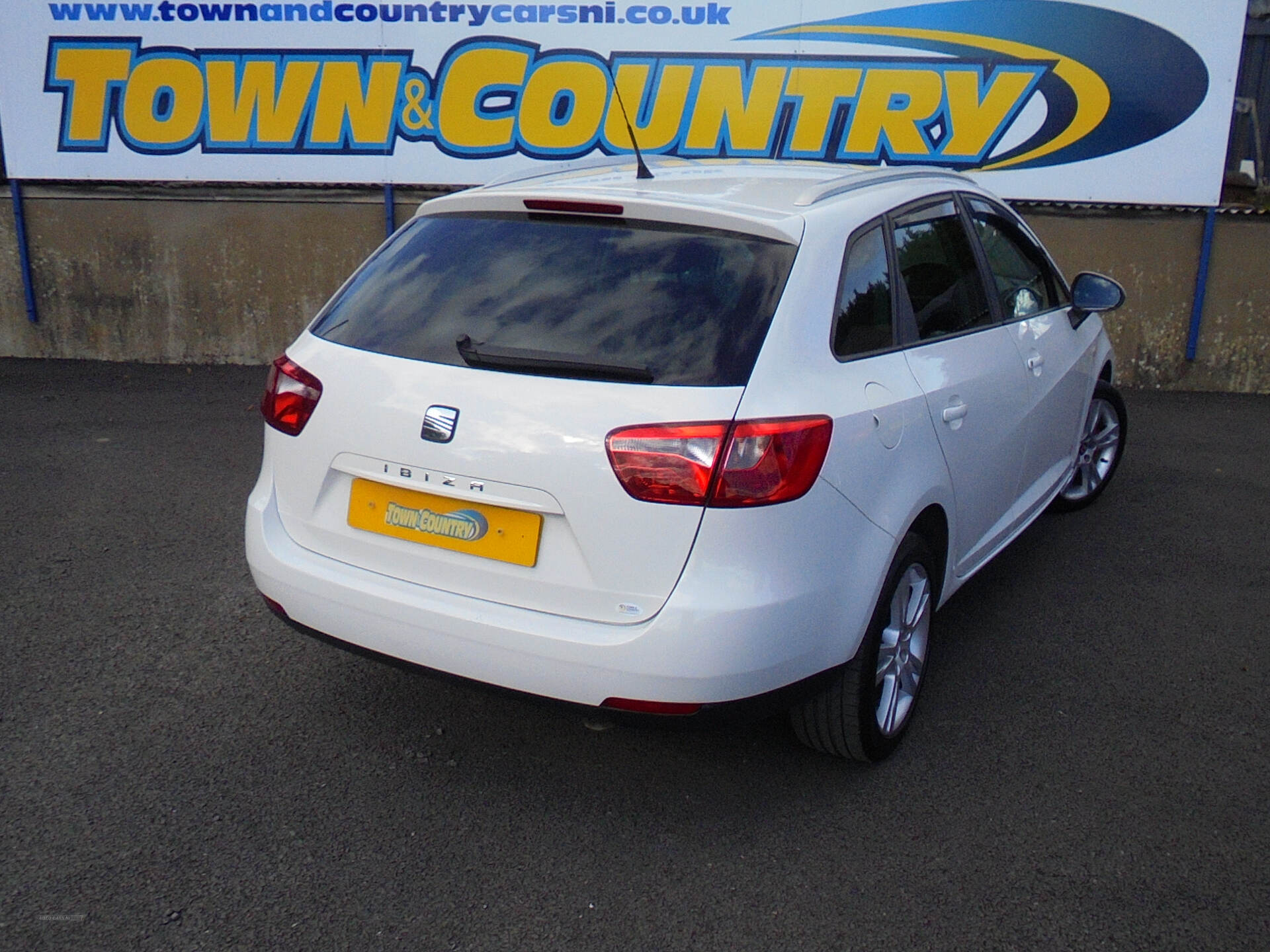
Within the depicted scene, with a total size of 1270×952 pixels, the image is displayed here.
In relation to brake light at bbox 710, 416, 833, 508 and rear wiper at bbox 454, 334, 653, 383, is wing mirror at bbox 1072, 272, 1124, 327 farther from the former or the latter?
rear wiper at bbox 454, 334, 653, 383

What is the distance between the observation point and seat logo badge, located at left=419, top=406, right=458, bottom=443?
2.90 meters

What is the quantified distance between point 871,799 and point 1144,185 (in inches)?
253

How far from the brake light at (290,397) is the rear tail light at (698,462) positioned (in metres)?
0.93

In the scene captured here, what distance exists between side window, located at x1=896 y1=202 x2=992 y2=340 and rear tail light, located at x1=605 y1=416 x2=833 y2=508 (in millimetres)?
1087

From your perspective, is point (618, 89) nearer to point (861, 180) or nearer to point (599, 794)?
point (861, 180)

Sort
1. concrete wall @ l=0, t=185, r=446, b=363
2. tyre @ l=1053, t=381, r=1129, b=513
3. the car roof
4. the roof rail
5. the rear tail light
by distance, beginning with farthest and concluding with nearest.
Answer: concrete wall @ l=0, t=185, r=446, b=363 < tyre @ l=1053, t=381, r=1129, b=513 < the roof rail < the car roof < the rear tail light

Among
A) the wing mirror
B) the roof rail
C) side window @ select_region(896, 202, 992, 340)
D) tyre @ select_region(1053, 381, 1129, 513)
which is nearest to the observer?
the roof rail

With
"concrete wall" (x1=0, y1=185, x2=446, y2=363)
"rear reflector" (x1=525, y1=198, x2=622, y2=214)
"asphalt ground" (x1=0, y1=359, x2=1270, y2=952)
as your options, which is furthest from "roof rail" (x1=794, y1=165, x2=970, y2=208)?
"concrete wall" (x1=0, y1=185, x2=446, y2=363)

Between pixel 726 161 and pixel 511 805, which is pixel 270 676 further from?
pixel 726 161

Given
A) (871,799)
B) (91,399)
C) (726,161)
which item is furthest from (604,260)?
(91,399)

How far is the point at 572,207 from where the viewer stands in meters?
3.21

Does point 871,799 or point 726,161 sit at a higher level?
point 726,161

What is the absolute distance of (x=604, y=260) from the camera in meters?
3.10

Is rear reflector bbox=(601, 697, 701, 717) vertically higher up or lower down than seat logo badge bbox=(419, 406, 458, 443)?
lower down
